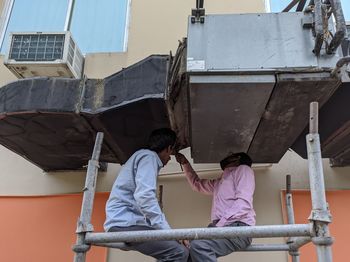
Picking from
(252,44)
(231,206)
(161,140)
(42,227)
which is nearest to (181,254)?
(231,206)

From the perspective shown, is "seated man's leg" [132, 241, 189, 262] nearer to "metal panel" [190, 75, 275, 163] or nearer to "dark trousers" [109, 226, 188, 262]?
"dark trousers" [109, 226, 188, 262]

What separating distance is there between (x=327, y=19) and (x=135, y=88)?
5.13 ft

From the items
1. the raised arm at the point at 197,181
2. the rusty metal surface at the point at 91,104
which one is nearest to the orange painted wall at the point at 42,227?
the raised arm at the point at 197,181

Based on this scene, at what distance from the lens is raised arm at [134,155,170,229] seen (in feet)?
8.75

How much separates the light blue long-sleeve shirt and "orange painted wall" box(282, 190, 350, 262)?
1.98 meters

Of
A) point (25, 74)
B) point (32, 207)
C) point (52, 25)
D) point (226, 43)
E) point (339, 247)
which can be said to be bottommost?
point (339, 247)

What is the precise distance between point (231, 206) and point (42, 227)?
8.18ft

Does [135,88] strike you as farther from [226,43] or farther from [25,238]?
[25,238]

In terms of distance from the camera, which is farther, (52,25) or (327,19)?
(52,25)

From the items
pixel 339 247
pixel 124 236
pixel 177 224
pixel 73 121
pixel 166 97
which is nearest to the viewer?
pixel 124 236

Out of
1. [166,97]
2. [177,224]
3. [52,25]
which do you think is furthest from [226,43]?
[52,25]

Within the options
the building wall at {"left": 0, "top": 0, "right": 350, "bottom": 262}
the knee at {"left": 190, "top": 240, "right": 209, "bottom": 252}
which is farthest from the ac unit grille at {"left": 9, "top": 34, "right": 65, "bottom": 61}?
the knee at {"left": 190, "top": 240, "right": 209, "bottom": 252}

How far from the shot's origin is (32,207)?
4617mm

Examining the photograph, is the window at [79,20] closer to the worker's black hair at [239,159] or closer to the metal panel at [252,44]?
the worker's black hair at [239,159]
